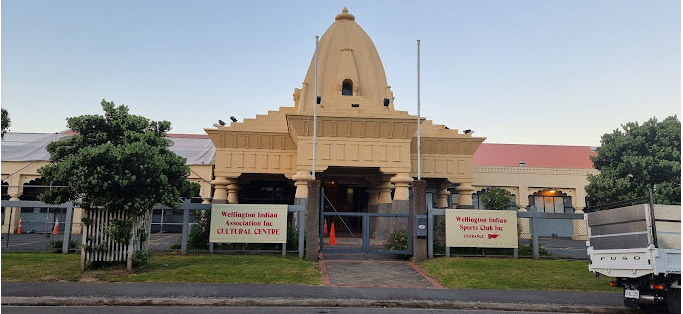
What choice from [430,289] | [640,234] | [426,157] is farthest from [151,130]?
[426,157]

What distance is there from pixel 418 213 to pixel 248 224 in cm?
575

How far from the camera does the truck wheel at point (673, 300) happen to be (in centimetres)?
838

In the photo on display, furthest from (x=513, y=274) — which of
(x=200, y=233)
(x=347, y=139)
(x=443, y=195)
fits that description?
(x=443, y=195)

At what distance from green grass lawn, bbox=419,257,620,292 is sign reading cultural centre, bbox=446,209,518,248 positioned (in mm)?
653

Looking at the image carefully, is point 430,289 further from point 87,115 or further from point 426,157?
point 426,157

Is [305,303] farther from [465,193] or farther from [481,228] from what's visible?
[465,193]

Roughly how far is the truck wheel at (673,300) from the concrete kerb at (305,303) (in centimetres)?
131

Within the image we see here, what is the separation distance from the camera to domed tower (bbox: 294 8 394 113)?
2573 centimetres

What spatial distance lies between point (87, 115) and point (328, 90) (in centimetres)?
1542

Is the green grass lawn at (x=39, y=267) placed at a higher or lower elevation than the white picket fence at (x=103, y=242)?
lower

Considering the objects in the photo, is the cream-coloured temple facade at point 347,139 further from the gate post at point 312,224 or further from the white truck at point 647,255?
the white truck at point 647,255

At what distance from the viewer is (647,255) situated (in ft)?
27.7

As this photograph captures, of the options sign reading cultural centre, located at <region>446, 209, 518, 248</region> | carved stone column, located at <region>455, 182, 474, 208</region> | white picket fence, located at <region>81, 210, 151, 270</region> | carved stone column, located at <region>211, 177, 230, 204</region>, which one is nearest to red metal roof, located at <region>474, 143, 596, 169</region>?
carved stone column, located at <region>455, 182, 474, 208</region>

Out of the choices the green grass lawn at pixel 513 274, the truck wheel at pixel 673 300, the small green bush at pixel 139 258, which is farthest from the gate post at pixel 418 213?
the small green bush at pixel 139 258
